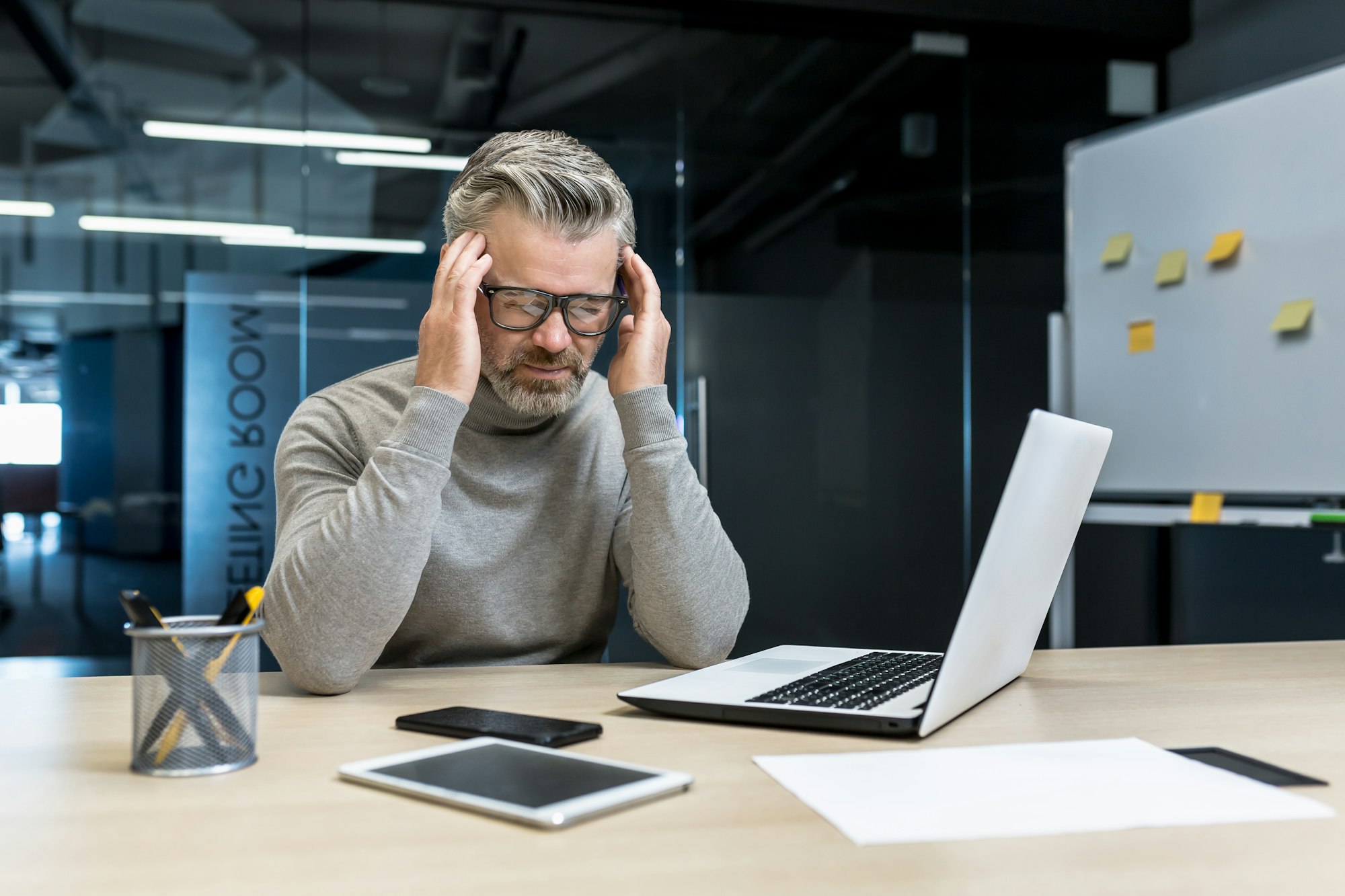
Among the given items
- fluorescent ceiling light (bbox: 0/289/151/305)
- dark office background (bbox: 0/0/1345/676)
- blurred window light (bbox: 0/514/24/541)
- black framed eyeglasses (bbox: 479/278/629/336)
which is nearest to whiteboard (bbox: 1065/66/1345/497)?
dark office background (bbox: 0/0/1345/676)

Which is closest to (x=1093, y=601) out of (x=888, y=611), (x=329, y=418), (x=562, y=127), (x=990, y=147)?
(x=888, y=611)

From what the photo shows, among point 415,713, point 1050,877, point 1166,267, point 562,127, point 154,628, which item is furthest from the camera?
point 562,127

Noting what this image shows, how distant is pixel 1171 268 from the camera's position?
2.87 metres

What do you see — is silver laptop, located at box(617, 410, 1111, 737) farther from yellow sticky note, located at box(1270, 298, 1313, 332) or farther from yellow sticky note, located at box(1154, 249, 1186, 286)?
yellow sticky note, located at box(1154, 249, 1186, 286)

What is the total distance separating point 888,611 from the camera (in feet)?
12.3

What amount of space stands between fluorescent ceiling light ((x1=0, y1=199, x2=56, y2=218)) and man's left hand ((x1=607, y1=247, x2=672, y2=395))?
8.56 ft

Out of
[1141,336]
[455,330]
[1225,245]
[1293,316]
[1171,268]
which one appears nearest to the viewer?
[455,330]

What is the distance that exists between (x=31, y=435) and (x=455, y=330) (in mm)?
2695

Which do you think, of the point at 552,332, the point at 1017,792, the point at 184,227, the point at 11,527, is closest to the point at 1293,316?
the point at 552,332

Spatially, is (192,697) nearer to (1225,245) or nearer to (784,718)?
(784,718)

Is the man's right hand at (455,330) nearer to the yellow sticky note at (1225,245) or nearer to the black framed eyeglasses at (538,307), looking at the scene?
the black framed eyeglasses at (538,307)

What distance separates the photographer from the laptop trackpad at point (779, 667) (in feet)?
3.44

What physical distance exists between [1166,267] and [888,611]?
1472 mm

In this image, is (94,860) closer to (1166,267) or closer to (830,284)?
(1166,267)
